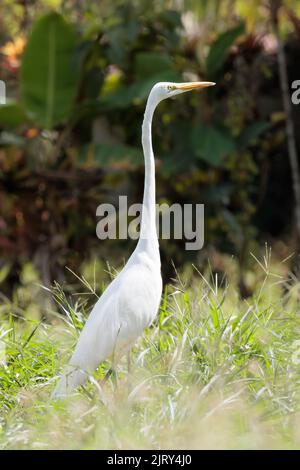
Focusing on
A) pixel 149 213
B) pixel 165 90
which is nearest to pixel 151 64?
pixel 165 90

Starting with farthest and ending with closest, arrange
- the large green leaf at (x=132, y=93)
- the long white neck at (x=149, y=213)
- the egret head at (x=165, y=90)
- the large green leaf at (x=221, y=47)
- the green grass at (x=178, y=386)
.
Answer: the large green leaf at (x=221, y=47) → the large green leaf at (x=132, y=93) → the egret head at (x=165, y=90) → the long white neck at (x=149, y=213) → the green grass at (x=178, y=386)

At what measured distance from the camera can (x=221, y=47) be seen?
23.9 feet

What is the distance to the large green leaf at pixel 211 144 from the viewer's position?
22.8 ft

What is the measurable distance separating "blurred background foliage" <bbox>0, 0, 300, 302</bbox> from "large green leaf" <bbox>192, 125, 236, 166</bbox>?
0.04 feet

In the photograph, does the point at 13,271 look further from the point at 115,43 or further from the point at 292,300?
the point at 292,300

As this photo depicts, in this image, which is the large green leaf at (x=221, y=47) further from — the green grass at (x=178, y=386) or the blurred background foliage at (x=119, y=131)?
the green grass at (x=178, y=386)

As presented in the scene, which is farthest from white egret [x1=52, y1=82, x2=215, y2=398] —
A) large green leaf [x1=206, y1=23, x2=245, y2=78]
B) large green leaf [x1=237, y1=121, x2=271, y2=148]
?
large green leaf [x1=206, y1=23, x2=245, y2=78]

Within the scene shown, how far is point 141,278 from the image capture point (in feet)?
11.5

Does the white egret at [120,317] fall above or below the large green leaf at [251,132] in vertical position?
below

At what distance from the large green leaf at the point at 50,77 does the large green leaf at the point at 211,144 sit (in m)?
1.06

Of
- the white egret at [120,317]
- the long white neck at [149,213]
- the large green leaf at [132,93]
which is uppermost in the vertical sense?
the large green leaf at [132,93]

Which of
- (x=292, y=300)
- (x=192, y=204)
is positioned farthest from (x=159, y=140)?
(x=292, y=300)

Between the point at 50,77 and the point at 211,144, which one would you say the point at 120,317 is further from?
the point at 50,77

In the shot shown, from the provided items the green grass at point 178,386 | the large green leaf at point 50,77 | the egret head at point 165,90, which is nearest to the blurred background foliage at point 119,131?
the large green leaf at point 50,77
